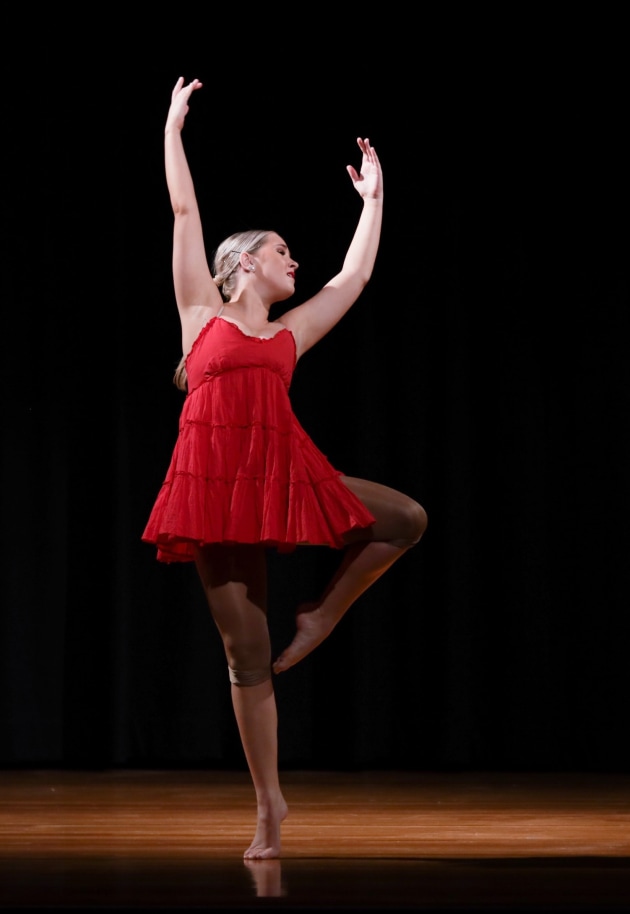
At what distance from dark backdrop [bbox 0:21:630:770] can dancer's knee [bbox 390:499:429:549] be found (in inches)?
81.9

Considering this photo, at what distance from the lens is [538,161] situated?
4.97 meters

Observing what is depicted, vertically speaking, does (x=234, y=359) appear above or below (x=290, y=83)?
below

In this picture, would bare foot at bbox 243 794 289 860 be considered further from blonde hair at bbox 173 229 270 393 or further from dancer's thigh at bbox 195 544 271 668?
blonde hair at bbox 173 229 270 393

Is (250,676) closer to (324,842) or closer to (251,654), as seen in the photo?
(251,654)

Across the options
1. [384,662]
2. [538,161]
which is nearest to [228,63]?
[538,161]

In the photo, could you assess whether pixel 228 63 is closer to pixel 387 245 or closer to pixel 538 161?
pixel 387 245

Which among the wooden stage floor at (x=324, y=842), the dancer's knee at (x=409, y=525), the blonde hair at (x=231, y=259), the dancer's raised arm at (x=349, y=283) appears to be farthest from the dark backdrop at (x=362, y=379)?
the dancer's knee at (x=409, y=525)

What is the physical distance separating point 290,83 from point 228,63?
0.27m

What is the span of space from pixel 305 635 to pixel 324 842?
622mm

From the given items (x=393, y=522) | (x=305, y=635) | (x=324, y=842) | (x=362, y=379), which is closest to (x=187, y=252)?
(x=393, y=522)

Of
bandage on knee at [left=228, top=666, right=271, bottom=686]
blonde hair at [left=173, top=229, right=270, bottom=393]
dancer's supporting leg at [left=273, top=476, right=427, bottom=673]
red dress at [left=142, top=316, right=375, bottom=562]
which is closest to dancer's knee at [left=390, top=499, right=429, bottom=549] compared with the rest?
dancer's supporting leg at [left=273, top=476, right=427, bottom=673]

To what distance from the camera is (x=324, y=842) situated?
3043mm

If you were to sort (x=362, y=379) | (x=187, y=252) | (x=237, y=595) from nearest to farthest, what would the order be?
(x=237, y=595), (x=187, y=252), (x=362, y=379)

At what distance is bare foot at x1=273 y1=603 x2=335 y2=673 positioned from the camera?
9.01 feet
